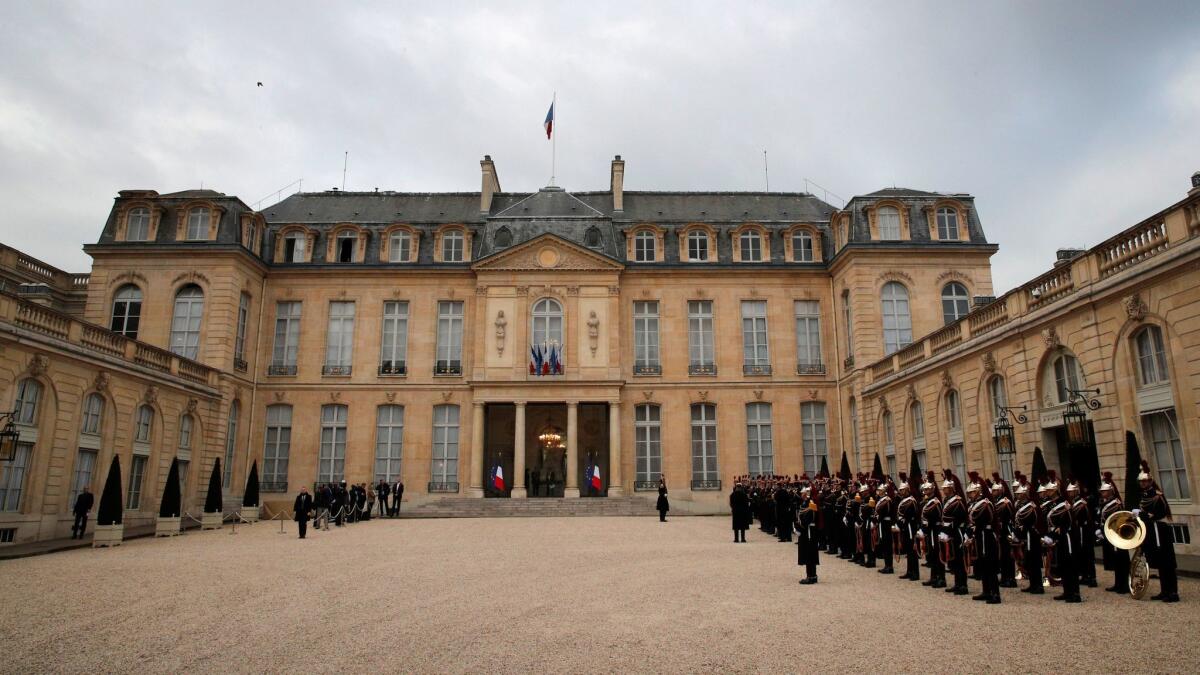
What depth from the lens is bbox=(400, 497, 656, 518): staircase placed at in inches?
1017

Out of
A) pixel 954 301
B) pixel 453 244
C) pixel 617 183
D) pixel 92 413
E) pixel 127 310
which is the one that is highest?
pixel 617 183

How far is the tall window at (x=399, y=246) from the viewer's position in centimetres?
3055

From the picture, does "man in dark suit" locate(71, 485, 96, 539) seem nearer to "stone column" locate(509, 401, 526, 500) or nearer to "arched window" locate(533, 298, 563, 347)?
"stone column" locate(509, 401, 526, 500)

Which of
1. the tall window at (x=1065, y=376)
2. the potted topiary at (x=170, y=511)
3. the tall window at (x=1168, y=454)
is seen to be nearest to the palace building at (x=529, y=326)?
the potted topiary at (x=170, y=511)

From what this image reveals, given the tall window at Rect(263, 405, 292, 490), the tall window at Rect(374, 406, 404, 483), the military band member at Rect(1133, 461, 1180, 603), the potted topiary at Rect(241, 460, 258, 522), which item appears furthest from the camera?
the tall window at Rect(374, 406, 404, 483)

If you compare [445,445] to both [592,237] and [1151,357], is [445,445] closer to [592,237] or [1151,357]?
[592,237]

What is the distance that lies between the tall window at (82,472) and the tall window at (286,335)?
9.88m

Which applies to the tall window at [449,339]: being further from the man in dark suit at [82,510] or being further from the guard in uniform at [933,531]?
the guard in uniform at [933,531]

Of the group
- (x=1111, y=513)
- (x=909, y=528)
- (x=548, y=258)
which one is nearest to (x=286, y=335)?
(x=548, y=258)

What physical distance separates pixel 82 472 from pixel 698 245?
21029 mm

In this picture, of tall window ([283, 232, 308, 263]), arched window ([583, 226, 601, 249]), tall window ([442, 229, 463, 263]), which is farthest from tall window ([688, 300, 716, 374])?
tall window ([283, 232, 308, 263])

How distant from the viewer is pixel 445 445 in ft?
96.0

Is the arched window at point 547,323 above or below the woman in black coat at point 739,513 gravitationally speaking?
above

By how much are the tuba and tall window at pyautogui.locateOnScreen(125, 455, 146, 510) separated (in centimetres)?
2215
